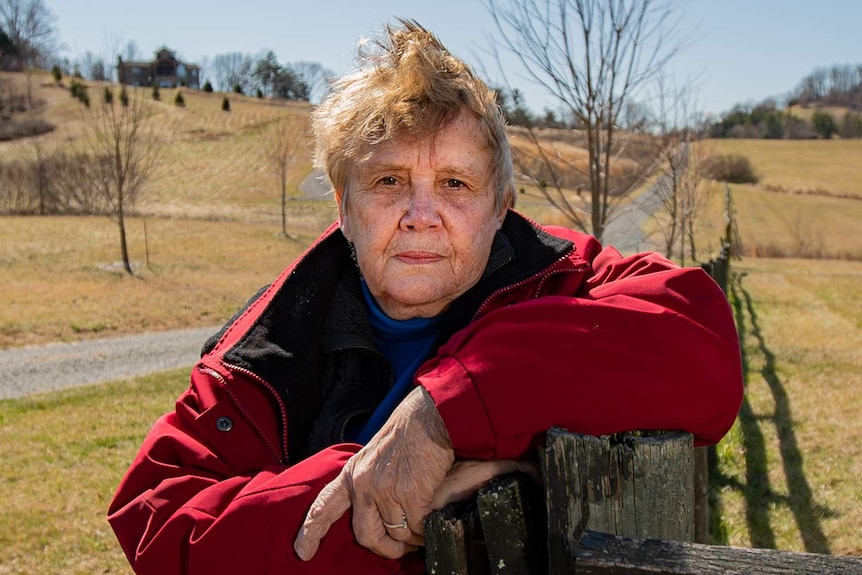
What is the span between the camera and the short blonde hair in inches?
68.1

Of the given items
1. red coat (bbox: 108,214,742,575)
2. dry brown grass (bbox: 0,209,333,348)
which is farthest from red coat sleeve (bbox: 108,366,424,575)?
dry brown grass (bbox: 0,209,333,348)

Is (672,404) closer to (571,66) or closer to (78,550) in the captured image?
(78,550)

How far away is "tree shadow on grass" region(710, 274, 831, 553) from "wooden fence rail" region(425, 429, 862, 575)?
436cm

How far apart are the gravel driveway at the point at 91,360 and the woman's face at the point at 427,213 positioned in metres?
9.64

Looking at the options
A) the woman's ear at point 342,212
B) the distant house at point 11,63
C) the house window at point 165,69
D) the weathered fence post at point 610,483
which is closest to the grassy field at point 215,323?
the woman's ear at point 342,212

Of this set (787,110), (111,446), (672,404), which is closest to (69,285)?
(111,446)

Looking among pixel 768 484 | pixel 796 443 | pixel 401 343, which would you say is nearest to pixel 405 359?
pixel 401 343

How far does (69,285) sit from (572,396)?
19.1m

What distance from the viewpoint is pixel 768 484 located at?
643cm

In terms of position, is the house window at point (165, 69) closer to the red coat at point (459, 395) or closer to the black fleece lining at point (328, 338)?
the black fleece lining at point (328, 338)

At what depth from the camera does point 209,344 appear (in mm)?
2100

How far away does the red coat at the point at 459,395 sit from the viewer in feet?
4.31

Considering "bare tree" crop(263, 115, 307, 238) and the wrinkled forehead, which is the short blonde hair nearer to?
the wrinkled forehead

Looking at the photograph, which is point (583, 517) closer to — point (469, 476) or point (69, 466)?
point (469, 476)
